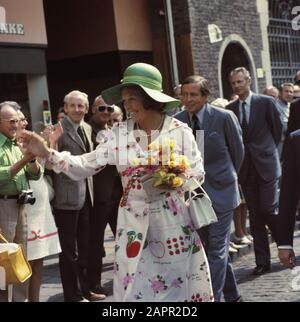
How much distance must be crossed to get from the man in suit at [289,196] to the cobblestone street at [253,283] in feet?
7.19

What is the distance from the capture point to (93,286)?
6.88 meters

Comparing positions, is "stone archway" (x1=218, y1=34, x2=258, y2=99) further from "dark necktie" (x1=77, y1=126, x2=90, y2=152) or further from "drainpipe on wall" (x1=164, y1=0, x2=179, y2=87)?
"dark necktie" (x1=77, y1=126, x2=90, y2=152)

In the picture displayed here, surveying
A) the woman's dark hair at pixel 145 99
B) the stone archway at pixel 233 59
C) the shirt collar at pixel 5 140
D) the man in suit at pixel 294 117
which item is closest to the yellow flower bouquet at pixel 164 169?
the woman's dark hair at pixel 145 99

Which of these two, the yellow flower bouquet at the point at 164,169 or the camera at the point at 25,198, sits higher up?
the yellow flower bouquet at the point at 164,169

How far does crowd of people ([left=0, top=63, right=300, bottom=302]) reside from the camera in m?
4.23

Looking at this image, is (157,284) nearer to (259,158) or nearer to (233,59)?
(259,158)

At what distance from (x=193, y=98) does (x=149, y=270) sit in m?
2.07

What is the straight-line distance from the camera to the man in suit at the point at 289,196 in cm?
387

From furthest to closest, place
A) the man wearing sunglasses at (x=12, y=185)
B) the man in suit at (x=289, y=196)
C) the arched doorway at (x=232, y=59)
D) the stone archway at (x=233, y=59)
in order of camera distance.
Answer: the arched doorway at (x=232, y=59) < the stone archway at (x=233, y=59) < the man wearing sunglasses at (x=12, y=185) < the man in suit at (x=289, y=196)

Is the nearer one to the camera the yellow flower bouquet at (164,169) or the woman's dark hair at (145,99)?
the yellow flower bouquet at (164,169)

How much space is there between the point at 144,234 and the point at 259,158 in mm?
3560

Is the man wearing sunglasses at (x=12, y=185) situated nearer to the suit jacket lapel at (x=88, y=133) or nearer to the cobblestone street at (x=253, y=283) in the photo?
the suit jacket lapel at (x=88, y=133)

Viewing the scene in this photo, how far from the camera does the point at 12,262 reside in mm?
4746

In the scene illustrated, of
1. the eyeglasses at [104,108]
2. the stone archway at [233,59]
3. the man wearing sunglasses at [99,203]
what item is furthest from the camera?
the stone archway at [233,59]
